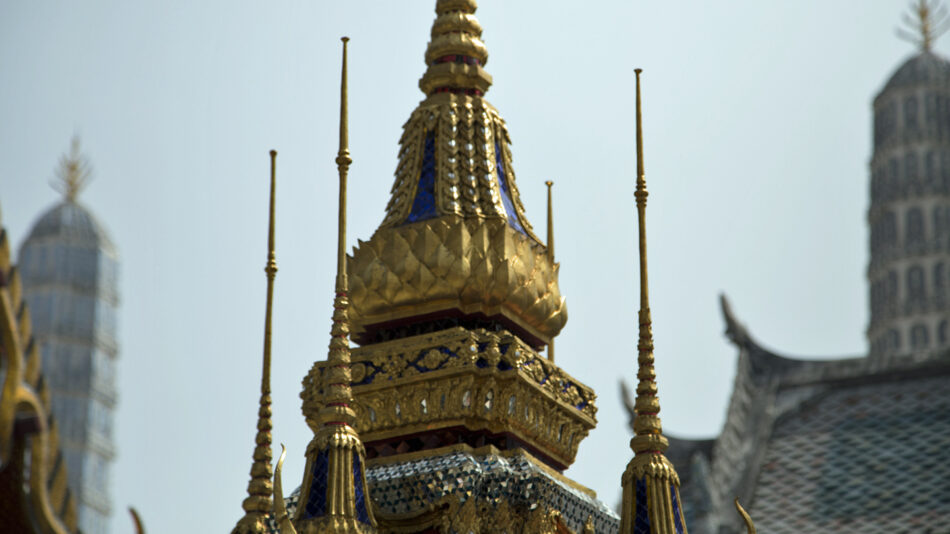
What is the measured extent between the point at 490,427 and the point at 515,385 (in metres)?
0.35

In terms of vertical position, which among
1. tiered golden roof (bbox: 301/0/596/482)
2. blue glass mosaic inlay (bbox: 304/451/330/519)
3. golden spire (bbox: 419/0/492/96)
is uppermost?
golden spire (bbox: 419/0/492/96)

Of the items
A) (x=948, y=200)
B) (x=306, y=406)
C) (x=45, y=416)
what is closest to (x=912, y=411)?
(x=948, y=200)

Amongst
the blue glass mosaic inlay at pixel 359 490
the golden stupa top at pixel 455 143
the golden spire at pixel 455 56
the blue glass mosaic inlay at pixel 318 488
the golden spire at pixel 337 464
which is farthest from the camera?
the golden spire at pixel 455 56

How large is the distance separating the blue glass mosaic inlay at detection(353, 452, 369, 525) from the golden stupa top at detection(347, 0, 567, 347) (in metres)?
1.97

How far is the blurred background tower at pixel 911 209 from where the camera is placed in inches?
2549

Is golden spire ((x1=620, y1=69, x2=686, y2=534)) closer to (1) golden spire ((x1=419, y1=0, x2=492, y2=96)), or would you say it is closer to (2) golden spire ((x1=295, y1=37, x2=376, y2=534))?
(2) golden spire ((x1=295, y1=37, x2=376, y2=534))

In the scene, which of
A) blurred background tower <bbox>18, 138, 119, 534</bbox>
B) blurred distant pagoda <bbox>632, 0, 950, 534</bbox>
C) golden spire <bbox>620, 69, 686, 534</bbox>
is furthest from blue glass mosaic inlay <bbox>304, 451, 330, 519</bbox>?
blurred background tower <bbox>18, 138, 119, 534</bbox>

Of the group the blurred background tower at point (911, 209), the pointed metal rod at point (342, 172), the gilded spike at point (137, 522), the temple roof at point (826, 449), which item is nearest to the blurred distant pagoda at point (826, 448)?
the temple roof at point (826, 449)

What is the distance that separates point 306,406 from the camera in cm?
1552

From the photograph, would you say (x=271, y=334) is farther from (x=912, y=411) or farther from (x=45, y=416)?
(x=912, y=411)

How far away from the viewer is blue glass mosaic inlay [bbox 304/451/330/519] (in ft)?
45.1

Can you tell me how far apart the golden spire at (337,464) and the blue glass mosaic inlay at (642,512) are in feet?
6.48

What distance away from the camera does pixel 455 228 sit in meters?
15.6

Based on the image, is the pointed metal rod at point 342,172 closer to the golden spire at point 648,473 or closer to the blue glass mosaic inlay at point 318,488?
the blue glass mosaic inlay at point 318,488
